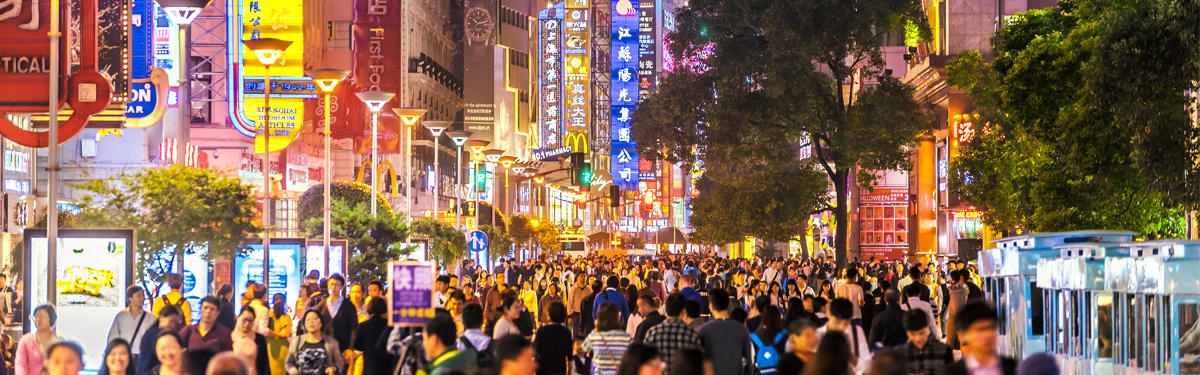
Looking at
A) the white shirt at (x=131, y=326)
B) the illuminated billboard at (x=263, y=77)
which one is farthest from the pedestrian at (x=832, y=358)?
the illuminated billboard at (x=263, y=77)

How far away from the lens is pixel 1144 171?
16.8 metres

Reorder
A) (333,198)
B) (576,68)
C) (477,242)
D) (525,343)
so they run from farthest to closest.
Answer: (576,68), (333,198), (477,242), (525,343)

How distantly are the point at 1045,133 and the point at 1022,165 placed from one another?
4.97 m

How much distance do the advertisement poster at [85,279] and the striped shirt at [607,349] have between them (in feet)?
26.0

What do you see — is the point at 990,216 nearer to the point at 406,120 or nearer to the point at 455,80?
the point at 406,120

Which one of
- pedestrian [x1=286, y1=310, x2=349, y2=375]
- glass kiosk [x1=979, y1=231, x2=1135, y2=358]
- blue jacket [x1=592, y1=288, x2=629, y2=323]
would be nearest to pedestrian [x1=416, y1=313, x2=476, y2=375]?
pedestrian [x1=286, y1=310, x2=349, y2=375]

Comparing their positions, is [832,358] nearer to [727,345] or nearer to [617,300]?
[727,345]

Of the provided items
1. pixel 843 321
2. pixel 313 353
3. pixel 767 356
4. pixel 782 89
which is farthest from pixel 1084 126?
pixel 313 353

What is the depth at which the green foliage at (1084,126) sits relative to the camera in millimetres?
16391

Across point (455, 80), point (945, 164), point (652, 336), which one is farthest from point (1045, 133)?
point (455, 80)

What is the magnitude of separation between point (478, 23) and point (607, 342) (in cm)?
6849

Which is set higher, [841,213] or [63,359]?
[841,213]

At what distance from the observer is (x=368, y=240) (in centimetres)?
3012

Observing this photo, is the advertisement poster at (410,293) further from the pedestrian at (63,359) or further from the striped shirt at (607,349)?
the pedestrian at (63,359)
